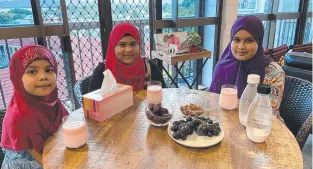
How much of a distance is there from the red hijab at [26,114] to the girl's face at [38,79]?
3 cm

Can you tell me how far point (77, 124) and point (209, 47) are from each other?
3101 mm

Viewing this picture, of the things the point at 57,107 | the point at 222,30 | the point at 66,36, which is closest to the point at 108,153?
the point at 57,107

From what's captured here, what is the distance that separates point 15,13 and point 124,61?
1.23 meters

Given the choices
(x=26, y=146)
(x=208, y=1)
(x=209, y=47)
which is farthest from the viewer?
(x=209, y=47)

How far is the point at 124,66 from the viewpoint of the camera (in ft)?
6.17

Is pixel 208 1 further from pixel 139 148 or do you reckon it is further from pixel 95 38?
pixel 139 148

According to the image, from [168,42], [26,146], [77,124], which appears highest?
[168,42]

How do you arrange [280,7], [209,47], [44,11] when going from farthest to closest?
[280,7] → [209,47] → [44,11]

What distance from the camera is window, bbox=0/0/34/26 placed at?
2160 millimetres

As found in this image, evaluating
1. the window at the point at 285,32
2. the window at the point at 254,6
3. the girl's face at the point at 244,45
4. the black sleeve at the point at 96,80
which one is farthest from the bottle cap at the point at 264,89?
the window at the point at 285,32

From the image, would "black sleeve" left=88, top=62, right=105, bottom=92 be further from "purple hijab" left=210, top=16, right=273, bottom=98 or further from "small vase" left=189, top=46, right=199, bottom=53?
"small vase" left=189, top=46, right=199, bottom=53

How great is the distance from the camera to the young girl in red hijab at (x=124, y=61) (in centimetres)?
179

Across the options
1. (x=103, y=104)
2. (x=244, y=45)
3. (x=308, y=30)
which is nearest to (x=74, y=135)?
(x=103, y=104)

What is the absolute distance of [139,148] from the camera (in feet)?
3.28
